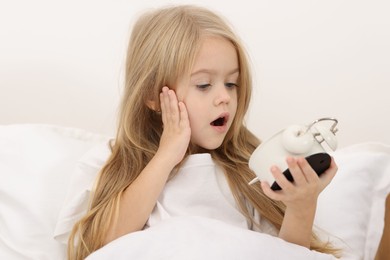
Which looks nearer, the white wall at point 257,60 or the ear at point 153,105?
the ear at point 153,105

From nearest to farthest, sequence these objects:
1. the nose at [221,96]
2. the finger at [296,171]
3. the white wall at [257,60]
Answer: the finger at [296,171] → the nose at [221,96] → the white wall at [257,60]

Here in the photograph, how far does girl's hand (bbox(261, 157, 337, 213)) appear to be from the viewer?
959mm

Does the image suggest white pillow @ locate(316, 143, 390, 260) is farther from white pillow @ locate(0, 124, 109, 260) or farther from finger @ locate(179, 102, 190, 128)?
white pillow @ locate(0, 124, 109, 260)

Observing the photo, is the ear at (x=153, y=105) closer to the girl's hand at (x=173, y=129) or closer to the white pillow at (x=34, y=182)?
the girl's hand at (x=173, y=129)

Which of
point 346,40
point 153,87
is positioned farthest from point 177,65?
point 346,40

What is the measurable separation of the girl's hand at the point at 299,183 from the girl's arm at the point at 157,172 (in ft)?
0.80

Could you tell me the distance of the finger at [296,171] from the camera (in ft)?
3.11

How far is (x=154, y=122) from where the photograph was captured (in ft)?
4.32

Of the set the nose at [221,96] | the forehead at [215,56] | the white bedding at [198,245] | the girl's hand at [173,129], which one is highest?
the forehead at [215,56]

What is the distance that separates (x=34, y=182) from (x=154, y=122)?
282 millimetres

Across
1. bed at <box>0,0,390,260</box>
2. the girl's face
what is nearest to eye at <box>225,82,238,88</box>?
the girl's face

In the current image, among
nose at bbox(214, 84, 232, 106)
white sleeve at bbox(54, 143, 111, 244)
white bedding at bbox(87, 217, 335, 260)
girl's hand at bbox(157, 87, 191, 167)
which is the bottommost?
white sleeve at bbox(54, 143, 111, 244)

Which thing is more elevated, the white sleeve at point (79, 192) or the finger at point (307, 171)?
the finger at point (307, 171)

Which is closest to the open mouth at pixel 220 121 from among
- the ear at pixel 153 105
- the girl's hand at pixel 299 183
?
the ear at pixel 153 105
